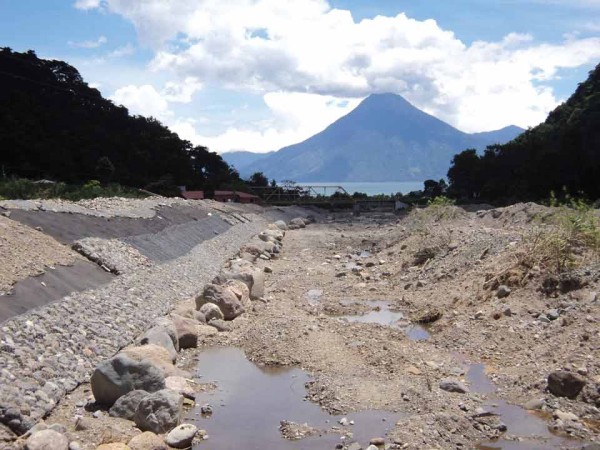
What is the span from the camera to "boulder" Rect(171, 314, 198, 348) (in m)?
12.3

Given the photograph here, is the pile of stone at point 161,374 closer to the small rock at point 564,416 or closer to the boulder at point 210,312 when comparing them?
the boulder at point 210,312

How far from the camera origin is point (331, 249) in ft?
107

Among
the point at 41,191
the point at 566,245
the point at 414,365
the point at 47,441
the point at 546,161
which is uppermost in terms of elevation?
the point at 546,161

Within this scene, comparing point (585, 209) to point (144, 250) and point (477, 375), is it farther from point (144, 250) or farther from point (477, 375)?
point (144, 250)

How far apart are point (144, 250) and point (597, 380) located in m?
13.4

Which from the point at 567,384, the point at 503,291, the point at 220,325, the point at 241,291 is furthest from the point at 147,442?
the point at 503,291

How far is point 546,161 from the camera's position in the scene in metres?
50.2

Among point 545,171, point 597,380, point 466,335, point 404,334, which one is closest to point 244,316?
point 404,334

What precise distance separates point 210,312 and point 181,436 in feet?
21.1

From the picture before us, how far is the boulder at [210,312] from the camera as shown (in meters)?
14.3

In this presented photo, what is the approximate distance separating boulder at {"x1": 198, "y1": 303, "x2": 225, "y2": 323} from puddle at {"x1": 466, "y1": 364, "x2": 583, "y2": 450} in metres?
6.02

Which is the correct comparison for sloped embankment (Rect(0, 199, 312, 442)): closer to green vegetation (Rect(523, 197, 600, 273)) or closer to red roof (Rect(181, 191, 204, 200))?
green vegetation (Rect(523, 197, 600, 273))

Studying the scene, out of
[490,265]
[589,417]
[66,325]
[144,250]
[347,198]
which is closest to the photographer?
[589,417]

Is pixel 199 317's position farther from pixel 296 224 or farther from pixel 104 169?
pixel 104 169
